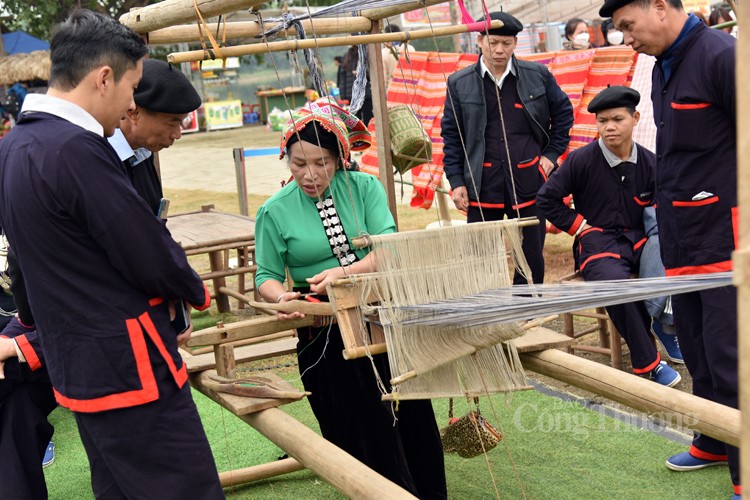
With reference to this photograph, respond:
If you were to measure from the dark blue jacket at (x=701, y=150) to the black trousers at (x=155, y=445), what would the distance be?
6.16 ft

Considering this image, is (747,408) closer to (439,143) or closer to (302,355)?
(302,355)

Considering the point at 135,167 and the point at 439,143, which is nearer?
the point at 135,167

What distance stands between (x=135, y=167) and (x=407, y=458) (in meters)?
1.45

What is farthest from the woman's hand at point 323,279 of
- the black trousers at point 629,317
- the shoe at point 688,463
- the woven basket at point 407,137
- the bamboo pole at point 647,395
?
the black trousers at point 629,317

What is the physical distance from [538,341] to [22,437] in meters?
1.89

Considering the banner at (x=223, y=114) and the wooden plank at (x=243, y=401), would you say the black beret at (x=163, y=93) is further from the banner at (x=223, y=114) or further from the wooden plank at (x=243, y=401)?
the banner at (x=223, y=114)

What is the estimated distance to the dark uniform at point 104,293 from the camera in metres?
2.00

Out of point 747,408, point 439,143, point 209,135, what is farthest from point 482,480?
point 209,135

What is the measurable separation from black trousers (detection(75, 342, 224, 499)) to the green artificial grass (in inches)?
53.2

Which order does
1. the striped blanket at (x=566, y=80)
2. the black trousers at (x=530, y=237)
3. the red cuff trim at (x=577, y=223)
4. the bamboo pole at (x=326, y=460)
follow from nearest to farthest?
the bamboo pole at (x=326, y=460), the red cuff trim at (x=577, y=223), the black trousers at (x=530, y=237), the striped blanket at (x=566, y=80)

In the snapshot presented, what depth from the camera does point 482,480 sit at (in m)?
3.69

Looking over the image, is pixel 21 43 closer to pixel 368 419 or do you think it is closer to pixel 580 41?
pixel 580 41

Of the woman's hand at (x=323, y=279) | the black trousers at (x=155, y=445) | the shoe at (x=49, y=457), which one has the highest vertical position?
the woman's hand at (x=323, y=279)

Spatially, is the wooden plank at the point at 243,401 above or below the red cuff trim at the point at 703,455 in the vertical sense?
above
